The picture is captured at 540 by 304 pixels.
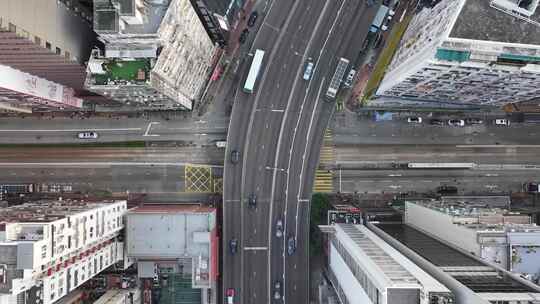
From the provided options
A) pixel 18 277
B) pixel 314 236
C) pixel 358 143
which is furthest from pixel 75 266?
pixel 358 143

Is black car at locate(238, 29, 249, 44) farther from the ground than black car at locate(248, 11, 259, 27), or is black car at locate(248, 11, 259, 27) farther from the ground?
black car at locate(248, 11, 259, 27)

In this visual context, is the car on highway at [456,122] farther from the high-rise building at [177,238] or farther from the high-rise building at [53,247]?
the high-rise building at [53,247]

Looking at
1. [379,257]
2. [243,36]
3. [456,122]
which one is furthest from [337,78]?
[379,257]

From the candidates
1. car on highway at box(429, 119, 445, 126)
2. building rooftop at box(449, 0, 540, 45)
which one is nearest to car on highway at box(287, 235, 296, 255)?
car on highway at box(429, 119, 445, 126)

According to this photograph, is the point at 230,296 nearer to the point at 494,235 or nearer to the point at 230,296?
the point at 230,296

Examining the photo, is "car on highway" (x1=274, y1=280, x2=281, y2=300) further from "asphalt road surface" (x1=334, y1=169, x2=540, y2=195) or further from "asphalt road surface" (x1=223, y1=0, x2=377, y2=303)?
"asphalt road surface" (x1=334, y1=169, x2=540, y2=195)
